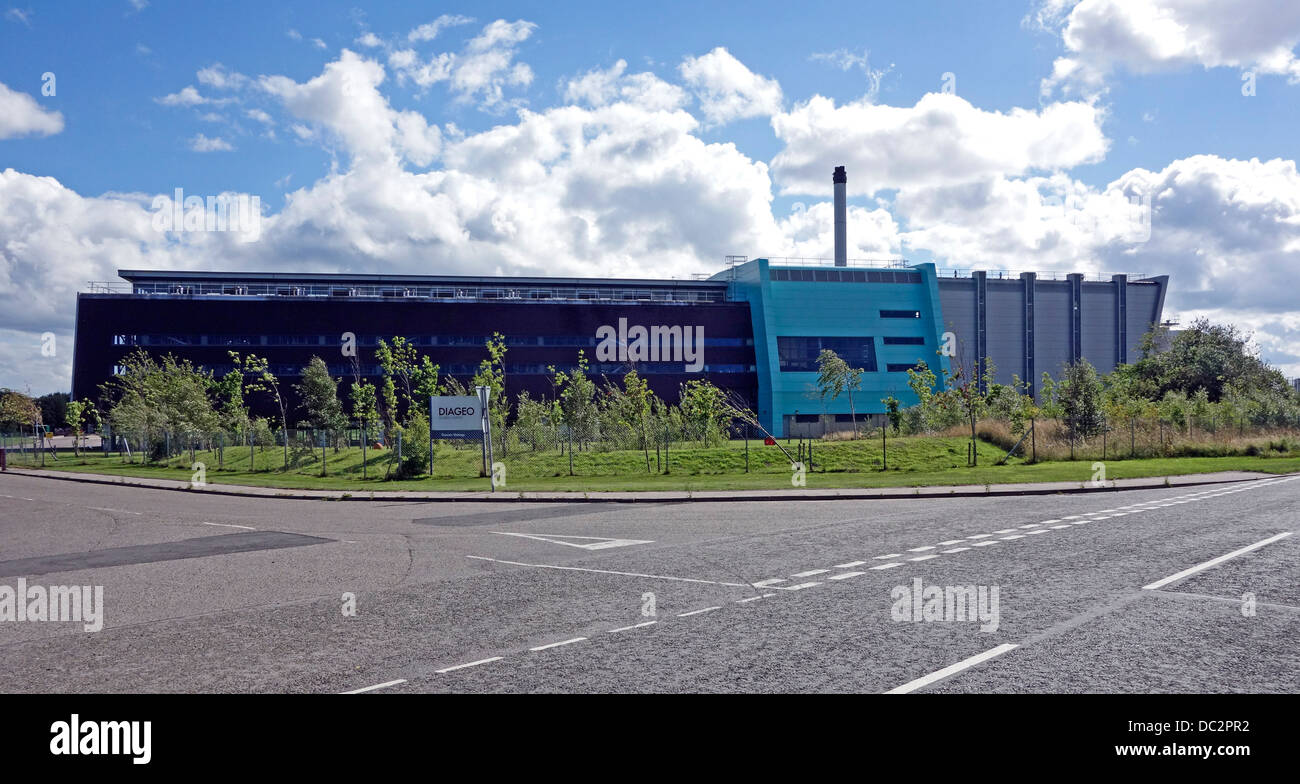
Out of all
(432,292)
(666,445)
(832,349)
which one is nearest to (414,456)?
(666,445)

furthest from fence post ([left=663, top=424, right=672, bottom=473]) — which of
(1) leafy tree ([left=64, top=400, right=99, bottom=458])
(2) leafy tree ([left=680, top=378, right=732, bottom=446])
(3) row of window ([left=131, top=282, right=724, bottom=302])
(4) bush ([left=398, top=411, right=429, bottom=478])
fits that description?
(1) leafy tree ([left=64, top=400, right=99, bottom=458])

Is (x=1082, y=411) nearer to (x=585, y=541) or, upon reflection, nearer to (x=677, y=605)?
(x=585, y=541)

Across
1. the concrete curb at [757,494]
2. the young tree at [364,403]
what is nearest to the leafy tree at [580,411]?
the young tree at [364,403]

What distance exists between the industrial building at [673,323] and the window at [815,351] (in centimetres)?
14

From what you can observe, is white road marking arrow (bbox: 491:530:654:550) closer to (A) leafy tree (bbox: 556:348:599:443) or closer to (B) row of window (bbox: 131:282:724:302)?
(A) leafy tree (bbox: 556:348:599:443)

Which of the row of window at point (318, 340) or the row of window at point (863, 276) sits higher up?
the row of window at point (863, 276)

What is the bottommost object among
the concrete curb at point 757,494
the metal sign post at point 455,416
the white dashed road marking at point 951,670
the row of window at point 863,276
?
the concrete curb at point 757,494

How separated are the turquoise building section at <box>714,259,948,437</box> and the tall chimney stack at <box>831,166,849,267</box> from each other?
2.54 m

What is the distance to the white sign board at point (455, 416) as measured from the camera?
110 ft

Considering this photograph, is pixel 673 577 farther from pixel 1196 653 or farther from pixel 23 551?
pixel 23 551

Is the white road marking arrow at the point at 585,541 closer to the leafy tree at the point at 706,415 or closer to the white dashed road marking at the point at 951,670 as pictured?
the white dashed road marking at the point at 951,670

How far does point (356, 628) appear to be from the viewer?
28.3 feet

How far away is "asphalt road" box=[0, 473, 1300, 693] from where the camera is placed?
680 cm

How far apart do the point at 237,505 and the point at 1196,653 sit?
23751 mm
